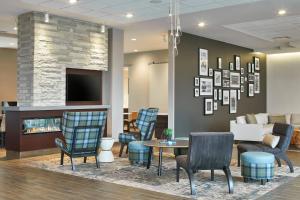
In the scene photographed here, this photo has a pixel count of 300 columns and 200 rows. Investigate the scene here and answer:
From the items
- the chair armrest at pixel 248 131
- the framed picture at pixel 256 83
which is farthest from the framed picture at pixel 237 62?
the chair armrest at pixel 248 131

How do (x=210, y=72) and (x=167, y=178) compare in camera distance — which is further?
(x=210, y=72)

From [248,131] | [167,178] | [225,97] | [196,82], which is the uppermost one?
[196,82]

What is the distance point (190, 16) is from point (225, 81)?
13.2ft

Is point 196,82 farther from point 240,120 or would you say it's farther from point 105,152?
point 105,152

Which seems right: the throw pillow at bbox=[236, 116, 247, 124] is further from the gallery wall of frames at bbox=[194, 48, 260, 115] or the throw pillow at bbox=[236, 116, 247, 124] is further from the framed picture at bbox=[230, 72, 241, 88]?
the framed picture at bbox=[230, 72, 241, 88]

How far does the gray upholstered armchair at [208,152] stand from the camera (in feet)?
14.8

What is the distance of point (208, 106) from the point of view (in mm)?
10758

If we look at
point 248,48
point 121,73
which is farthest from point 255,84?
point 121,73

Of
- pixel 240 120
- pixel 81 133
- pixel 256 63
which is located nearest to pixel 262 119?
pixel 240 120

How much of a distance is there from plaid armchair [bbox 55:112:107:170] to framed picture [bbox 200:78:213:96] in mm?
4914

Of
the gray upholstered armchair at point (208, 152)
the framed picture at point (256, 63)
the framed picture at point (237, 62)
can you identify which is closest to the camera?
the gray upholstered armchair at point (208, 152)

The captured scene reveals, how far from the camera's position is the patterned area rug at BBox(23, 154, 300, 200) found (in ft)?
15.1

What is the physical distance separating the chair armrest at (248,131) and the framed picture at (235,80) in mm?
2468

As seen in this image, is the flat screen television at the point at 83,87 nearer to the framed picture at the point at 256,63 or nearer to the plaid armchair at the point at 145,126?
the plaid armchair at the point at 145,126
